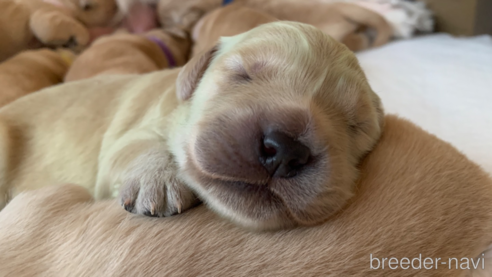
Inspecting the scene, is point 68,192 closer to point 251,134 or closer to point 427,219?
point 251,134

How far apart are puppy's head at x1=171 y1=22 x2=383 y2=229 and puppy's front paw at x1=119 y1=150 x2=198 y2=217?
5cm

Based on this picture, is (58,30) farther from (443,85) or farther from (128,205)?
(443,85)

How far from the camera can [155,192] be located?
1.09 meters

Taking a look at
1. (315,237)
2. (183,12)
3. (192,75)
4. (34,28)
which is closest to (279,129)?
(315,237)

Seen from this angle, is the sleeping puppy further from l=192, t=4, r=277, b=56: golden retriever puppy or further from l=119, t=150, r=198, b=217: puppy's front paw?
l=192, t=4, r=277, b=56: golden retriever puppy

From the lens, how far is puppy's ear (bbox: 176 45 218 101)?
142 centimetres

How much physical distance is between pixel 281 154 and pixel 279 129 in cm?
8

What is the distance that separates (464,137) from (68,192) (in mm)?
→ 1618

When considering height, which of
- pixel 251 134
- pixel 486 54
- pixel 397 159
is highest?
pixel 251 134

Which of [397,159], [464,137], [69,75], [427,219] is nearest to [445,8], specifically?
[464,137]

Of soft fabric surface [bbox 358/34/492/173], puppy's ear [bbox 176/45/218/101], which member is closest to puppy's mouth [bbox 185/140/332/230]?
puppy's ear [bbox 176/45/218/101]

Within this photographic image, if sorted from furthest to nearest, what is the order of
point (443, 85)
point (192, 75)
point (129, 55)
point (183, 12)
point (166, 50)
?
point (183, 12) < point (166, 50) < point (129, 55) < point (443, 85) < point (192, 75)

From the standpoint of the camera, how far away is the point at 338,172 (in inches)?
39.6

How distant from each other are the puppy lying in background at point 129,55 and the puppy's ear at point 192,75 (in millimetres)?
1173
